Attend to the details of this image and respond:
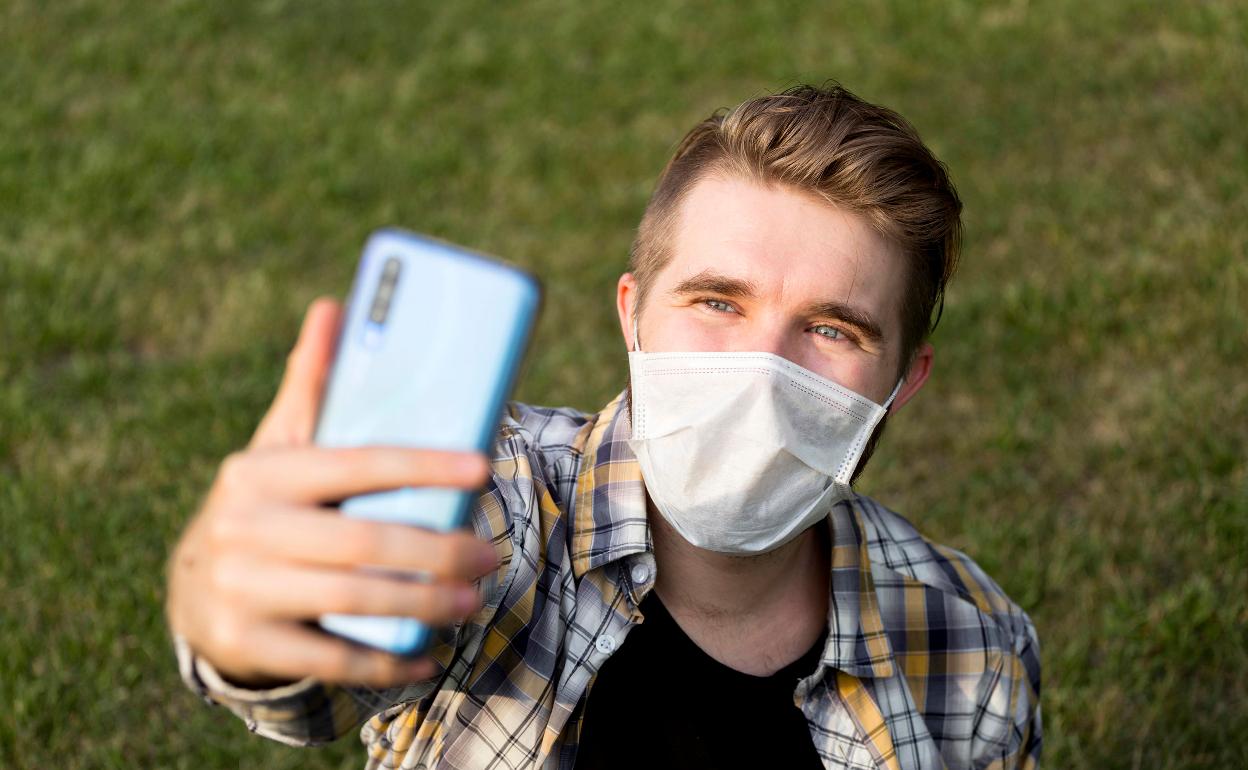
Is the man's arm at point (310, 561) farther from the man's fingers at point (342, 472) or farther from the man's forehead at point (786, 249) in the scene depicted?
the man's forehead at point (786, 249)

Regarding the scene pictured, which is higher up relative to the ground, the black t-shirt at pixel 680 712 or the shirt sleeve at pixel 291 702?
the shirt sleeve at pixel 291 702

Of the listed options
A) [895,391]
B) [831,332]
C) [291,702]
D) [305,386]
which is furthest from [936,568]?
[305,386]

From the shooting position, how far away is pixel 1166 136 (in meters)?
6.66

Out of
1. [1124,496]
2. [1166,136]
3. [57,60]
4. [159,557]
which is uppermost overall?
[1166,136]

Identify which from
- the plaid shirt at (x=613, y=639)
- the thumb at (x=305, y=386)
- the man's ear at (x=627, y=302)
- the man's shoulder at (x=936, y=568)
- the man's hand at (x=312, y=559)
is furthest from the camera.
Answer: the man's shoulder at (x=936, y=568)

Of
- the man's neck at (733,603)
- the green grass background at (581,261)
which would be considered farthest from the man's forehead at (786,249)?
the green grass background at (581,261)

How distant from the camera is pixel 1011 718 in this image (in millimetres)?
2754

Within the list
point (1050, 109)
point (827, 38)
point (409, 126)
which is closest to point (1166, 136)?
point (1050, 109)

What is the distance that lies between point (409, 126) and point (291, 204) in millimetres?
1043

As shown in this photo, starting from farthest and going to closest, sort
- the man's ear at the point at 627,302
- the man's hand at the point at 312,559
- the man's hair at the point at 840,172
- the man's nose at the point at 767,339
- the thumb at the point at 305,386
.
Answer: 1. the man's ear at the point at 627,302
2. the man's hair at the point at 840,172
3. the man's nose at the point at 767,339
4. the thumb at the point at 305,386
5. the man's hand at the point at 312,559

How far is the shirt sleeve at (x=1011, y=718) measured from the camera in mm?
2734

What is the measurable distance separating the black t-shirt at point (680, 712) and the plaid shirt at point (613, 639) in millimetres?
38

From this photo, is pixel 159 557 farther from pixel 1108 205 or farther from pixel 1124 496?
pixel 1108 205

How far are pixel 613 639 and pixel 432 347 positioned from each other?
102cm
